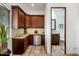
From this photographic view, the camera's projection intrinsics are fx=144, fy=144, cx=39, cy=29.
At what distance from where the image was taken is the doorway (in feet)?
18.3

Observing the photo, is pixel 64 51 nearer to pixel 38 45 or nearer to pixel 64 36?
pixel 64 36

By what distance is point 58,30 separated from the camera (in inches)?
243

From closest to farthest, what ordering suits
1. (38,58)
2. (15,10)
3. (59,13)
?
(38,58) < (15,10) < (59,13)

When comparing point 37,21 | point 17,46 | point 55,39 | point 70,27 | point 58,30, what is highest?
point 37,21

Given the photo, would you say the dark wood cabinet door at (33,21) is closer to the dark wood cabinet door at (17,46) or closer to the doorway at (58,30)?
the doorway at (58,30)

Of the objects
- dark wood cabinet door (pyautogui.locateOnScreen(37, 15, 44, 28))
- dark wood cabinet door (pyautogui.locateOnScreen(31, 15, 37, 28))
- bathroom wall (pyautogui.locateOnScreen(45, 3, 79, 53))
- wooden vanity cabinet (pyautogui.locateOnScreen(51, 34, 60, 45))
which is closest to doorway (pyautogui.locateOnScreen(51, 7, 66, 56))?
wooden vanity cabinet (pyautogui.locateOnScreen(51, 34, 60, 45))

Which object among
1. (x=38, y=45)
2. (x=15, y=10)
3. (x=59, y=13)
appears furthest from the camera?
(x=38, y=45)

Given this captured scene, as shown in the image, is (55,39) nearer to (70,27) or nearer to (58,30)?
(58,30)

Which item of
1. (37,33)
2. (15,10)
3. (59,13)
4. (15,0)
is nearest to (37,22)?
(37,33)

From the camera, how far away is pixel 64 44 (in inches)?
219

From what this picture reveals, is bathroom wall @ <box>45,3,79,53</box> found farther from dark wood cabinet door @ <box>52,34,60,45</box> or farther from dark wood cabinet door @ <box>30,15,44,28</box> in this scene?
dark wood cabinet door @ <box>30,15,44,28</box>

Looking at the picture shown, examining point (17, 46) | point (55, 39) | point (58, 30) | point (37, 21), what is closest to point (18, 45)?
point (17, 46)

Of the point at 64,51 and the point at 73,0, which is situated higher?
the point at 73,0

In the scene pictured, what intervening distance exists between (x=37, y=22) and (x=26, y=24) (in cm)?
69
